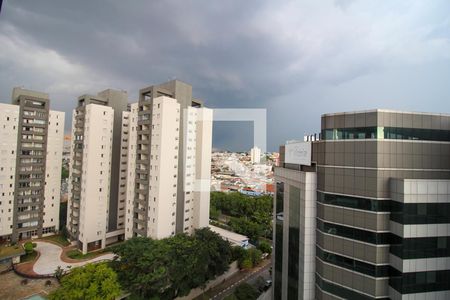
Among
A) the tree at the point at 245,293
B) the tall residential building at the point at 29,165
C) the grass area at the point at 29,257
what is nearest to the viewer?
the tree at the point at 245,293

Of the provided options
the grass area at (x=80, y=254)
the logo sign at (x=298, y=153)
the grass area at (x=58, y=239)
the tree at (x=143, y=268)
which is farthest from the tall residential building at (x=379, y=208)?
the grass area at (x=58, y=239)

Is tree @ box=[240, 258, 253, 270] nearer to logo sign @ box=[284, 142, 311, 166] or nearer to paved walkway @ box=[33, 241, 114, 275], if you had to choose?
logo sign @ box=[284, 142, 311, 166]

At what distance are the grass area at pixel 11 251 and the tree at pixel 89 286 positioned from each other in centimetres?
1410

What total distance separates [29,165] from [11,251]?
1050cm

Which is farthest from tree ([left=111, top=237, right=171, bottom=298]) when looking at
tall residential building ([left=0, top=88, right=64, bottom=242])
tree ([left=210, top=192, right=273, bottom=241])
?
tall residential building ([left=0, top=88, right=64, bottom=242])

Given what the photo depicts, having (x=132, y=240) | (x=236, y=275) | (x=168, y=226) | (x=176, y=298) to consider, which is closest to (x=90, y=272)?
(x=132, y=240)

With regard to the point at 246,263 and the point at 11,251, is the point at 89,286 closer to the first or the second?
the point at 246,263

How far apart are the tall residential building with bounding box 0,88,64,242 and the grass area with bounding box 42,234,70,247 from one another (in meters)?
1.03

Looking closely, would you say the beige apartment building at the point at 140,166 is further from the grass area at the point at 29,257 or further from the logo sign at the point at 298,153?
the logo sign at the point at 298,153

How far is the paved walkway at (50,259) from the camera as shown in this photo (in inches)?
895

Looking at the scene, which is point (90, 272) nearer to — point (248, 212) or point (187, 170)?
point (187, 170)

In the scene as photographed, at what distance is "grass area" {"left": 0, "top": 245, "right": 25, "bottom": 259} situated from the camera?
2348cm

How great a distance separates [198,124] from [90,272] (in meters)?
18.7

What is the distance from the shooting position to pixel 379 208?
426 inches
